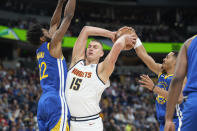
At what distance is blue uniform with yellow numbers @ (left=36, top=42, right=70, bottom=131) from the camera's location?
3.57 m

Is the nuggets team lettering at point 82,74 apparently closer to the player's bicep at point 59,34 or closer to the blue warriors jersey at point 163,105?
the player's bicep at point 59,34

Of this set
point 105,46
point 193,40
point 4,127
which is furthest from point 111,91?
point 193,40

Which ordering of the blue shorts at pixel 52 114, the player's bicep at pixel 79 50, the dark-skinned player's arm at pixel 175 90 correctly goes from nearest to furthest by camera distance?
the dark-skinned player's arm at pixel 175 90
the blue shorts at pixel 52 114
the player's bicep at pixel 79 50

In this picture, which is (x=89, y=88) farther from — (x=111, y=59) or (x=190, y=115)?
(x=190, y=115)

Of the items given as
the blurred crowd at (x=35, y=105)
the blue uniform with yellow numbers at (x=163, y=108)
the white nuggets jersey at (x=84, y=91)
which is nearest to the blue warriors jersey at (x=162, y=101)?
the blue uniform with yellow numbers at (x=163, y=108)

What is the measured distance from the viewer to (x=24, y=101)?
1314 centimetres

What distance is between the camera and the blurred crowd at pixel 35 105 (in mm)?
11766

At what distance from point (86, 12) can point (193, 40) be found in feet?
82.3

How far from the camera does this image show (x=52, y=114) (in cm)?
357

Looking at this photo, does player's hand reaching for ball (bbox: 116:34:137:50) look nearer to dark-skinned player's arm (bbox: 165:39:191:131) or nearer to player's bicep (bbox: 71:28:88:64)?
player's bicep (bbox: 71:28:88:64)

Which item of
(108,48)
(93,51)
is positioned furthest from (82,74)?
(108,48)

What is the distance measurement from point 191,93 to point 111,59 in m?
1.29

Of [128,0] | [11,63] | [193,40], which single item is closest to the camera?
[193,40]

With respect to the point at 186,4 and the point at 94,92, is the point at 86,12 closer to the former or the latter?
the point at 186,4
